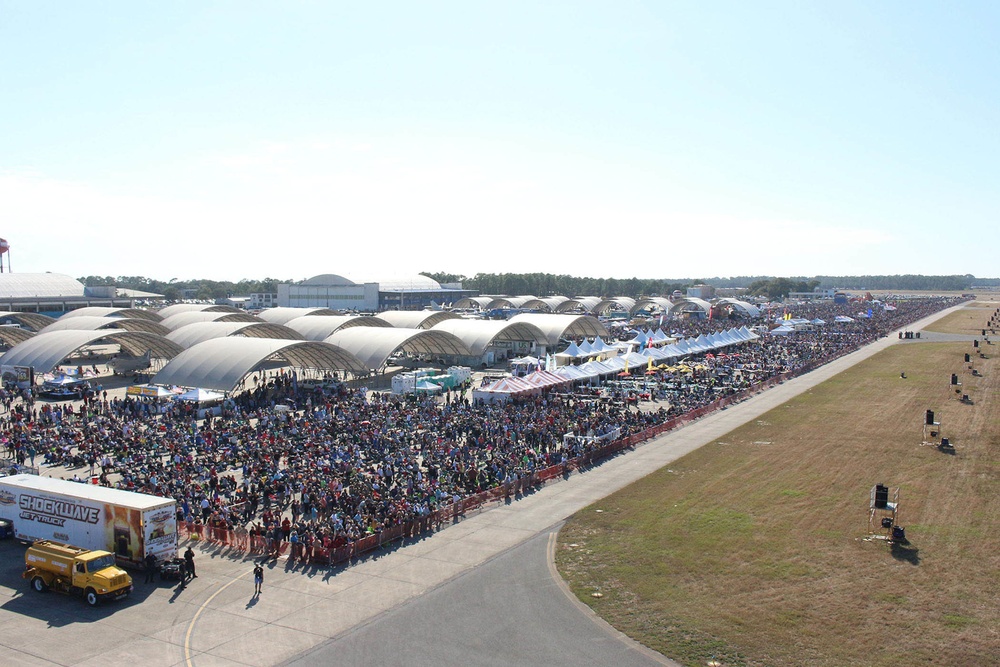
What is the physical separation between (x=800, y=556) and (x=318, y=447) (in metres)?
18.5

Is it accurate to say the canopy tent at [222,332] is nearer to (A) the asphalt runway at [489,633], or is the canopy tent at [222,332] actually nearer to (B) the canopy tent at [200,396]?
(B) the canopy tent at [200,396]

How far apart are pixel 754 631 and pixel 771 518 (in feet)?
27.5

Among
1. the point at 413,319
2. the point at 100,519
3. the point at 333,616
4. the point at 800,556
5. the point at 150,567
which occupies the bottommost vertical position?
the point at 800,556

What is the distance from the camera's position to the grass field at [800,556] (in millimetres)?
16094

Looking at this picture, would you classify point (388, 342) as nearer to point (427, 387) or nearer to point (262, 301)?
point (427, 387)

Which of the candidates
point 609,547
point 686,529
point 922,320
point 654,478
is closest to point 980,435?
point 654,478

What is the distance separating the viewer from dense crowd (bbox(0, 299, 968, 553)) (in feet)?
76.5

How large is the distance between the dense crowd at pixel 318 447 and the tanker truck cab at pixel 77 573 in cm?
415

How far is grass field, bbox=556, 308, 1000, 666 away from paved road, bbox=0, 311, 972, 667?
1.60m

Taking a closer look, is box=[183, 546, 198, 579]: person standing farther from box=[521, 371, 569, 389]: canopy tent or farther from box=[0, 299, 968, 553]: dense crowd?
box=[521, 371, 569, 389]: canopy tent

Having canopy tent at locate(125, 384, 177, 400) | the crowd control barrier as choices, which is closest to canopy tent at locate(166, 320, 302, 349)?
canopy tent at locate(125, 384, 177, 400)

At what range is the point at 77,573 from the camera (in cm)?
1736

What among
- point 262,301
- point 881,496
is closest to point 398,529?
point 881,496

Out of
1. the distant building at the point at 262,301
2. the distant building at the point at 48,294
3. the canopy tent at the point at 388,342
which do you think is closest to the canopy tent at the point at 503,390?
the canopy tent at the point at 388,342
